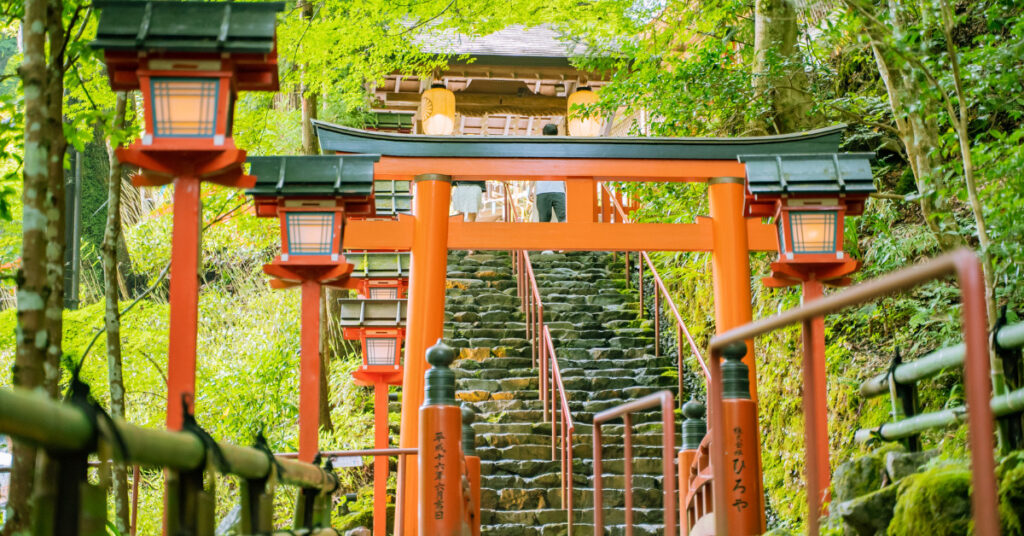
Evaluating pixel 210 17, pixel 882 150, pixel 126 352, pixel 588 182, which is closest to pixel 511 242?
pixel 588 182

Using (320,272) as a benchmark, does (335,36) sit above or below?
above

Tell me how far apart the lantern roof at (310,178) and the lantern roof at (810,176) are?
2.85 m

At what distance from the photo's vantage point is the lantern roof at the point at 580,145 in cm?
810

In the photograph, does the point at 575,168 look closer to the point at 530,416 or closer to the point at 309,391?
the point at 309,391

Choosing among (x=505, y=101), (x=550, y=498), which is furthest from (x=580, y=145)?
(x=505, y=101)

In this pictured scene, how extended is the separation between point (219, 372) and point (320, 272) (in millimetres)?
7347

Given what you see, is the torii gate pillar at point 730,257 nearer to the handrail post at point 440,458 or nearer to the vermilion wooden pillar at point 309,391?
the handrail post at point 440,458

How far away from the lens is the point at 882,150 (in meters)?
10.6

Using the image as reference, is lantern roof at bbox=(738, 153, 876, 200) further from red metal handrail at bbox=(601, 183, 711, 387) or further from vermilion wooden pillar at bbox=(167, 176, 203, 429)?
vermilion wooden pillar at bbox=(167, 176, 203, 429)

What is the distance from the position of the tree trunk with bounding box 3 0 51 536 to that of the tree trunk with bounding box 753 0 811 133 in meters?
7.41

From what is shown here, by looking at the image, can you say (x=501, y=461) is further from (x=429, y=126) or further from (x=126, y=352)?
(x=429, y=126)

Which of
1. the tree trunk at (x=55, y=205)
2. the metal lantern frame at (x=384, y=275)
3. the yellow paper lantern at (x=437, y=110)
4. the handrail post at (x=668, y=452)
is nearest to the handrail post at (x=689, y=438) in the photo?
the handrail post at (x=668, y=452)

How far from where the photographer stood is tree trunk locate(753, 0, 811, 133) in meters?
10.0

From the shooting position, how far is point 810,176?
6.92m
